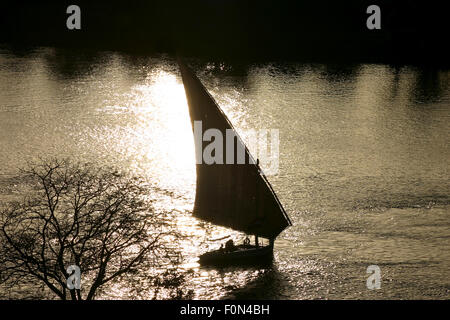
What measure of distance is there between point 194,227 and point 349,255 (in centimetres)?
1161

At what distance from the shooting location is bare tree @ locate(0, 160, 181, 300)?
33.4 m

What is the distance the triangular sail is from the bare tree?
338 cm

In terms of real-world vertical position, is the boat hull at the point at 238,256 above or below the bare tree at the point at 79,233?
below

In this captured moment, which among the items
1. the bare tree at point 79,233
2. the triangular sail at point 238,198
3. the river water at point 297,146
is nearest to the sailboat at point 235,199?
the triangular sail at point 238,198

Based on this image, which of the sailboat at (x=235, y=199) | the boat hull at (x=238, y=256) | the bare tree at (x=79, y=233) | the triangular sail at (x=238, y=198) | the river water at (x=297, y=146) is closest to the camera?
the bare tree at (x=79, y=233)

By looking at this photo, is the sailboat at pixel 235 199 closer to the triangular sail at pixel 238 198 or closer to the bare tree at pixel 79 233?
the triangular sail at pixel 238 198

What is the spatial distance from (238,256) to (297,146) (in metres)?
35.6

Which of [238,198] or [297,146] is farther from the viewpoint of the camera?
[297,146]

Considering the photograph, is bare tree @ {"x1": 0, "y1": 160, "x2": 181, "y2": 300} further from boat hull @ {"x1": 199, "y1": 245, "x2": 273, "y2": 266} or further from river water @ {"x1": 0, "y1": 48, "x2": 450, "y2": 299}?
boat hull @ {"x1": 199, "y1": 245, "x2": 273, "y2": 266}

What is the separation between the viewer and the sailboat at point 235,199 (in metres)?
42.5

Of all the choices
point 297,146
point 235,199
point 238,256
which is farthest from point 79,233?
point 297,146

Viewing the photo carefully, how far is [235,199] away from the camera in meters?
44.2

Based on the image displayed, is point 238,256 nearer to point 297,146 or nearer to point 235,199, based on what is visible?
point 235,199

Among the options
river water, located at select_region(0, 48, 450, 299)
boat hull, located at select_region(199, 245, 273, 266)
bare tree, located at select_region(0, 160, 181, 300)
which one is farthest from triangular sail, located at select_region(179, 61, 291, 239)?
bare tree, located at select_region(0, 160, 181, 300)
